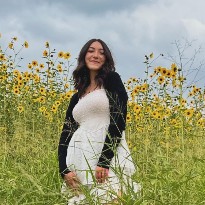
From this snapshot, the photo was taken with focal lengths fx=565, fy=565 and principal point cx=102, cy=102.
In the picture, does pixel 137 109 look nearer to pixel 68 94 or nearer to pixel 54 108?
pixel 68 94

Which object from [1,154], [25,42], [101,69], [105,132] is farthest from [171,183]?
[25,42]

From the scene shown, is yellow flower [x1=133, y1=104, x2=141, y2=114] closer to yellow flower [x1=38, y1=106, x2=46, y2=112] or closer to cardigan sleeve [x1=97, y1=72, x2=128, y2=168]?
yellow flower [x1=38, y1=106, x2=46, y2=112]

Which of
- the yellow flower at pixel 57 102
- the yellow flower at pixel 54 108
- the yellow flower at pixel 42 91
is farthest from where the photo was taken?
the yellow flower at pixel 42 91

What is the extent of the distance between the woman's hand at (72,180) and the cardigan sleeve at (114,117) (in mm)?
204

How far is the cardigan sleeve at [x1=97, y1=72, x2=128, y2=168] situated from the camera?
3.59 meters

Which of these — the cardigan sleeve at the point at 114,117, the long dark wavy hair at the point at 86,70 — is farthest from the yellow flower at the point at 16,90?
the cardigan sleeve at the point at 114,117

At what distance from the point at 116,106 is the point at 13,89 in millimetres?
3729

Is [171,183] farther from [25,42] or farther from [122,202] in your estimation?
[25,42]

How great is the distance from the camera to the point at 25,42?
7.79 m

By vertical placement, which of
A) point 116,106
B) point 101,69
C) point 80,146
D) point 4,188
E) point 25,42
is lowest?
point 4,188

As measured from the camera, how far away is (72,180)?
370 cm

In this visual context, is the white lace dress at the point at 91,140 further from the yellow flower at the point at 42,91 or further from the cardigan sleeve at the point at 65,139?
the yellow flower at the point at 42,91

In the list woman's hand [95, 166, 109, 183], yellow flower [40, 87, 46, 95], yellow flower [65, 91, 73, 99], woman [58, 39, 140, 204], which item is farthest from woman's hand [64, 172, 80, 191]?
yellow flower [40, 87, 46, 95]

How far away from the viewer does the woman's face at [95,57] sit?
3.96 m
